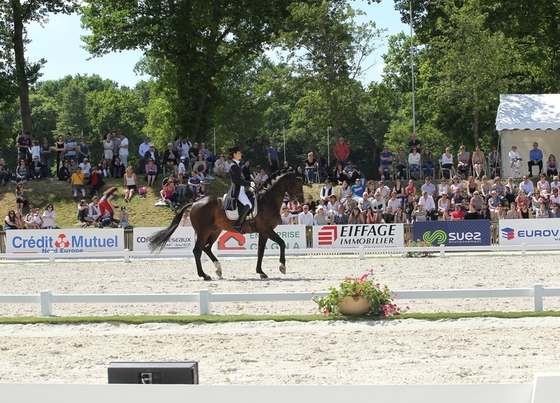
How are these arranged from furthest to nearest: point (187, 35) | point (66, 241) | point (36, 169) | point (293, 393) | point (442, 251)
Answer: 1. point (187, 35)
2. point (36, 169)
3. point (66, 241)
4. point (442, 251)
5. point (293, 393)

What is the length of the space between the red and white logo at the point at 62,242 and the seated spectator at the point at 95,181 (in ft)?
17.4

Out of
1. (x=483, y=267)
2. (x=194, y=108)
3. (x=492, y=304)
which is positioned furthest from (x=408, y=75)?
(x=492, y=304)

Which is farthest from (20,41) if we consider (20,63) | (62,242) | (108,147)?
(62,242)

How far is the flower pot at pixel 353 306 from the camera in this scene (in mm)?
10312

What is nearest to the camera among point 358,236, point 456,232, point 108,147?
point 456,232

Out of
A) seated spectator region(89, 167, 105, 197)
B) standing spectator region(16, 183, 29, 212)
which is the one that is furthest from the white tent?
standing spectator region(16, 183, 29, 212)

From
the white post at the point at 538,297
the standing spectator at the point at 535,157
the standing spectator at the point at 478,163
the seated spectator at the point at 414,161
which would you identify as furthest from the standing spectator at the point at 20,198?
the white post at the point at 538,297

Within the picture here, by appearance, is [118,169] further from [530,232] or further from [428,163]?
[530,232]

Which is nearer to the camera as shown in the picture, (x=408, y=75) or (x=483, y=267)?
(x=483, y=267)

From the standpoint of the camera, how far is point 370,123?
201 ft

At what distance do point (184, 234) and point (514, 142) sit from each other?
1193 cm

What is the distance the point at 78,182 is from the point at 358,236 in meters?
10.8

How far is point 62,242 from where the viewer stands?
21.5 m

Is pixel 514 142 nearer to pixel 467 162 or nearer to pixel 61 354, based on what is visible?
pixel 467 162
